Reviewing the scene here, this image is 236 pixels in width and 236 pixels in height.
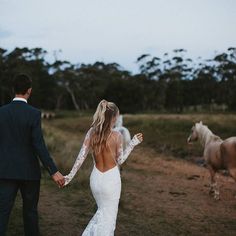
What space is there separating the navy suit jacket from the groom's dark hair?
151mm

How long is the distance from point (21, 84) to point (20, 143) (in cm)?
63

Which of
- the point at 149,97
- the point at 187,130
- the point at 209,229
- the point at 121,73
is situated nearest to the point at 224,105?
the point at 149,97

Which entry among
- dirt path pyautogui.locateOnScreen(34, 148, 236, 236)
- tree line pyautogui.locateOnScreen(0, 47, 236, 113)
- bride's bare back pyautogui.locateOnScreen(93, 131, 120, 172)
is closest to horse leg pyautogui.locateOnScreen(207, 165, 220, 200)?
dirt path pyautogui.locateOnScreen(34, 148, 236, 236)

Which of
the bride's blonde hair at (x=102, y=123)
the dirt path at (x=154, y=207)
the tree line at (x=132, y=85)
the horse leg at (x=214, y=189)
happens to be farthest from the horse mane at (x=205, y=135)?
the tree line at (x=132, y=85)

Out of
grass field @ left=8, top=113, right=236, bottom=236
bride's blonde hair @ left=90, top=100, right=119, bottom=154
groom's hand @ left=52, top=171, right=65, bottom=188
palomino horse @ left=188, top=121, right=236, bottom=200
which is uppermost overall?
bride's blonde hair @ left=90, top=100, right=119, bottom=154

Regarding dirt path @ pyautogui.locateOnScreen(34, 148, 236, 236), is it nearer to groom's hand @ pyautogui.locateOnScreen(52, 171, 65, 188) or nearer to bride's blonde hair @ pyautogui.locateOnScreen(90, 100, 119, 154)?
groom's hand @ pyautogui.locateOnScreen(52, 171, 65, 188)

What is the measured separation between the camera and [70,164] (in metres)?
12.4

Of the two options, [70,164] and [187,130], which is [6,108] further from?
[187,130]

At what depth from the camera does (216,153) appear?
9867 mm

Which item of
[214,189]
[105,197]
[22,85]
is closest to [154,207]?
[214,189]

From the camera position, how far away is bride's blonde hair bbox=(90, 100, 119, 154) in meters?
4.60

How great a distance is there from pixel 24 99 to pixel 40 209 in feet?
12.2

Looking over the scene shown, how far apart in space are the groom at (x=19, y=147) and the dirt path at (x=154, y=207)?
1.95 m

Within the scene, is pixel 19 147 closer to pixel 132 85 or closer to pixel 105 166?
pixel 105 166
